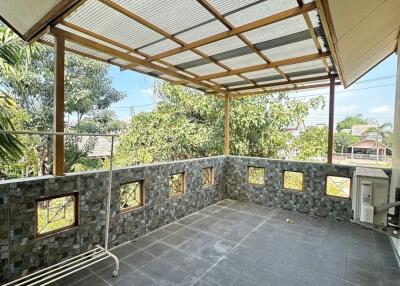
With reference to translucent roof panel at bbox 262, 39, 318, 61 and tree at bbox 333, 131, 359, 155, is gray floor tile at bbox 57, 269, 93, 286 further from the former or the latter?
tree at bbox 333, 131, 359, 155

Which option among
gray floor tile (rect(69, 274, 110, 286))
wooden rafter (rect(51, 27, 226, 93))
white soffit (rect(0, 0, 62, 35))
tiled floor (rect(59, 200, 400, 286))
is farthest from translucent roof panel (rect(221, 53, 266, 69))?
gray floor tile (rect(69, 274, 110, 286))

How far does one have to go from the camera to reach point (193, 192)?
4773mm

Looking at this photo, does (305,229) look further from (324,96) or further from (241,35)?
(324,96)

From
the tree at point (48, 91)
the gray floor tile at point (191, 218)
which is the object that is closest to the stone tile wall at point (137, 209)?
the gray floor tile at point (191, 218)

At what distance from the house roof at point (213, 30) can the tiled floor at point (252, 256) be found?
8.78 feet

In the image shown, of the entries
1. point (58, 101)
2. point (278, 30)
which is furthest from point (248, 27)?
point (58, 101)

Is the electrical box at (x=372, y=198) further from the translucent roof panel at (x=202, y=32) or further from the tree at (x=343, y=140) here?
the tree at (x=343, y=140)

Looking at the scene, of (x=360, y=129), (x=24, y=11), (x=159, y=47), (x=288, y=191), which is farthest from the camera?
(x=360, y=129)

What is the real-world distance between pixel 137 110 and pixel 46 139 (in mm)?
3332

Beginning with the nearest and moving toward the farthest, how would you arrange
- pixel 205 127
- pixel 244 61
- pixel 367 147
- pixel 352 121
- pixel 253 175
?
pixel 244 61, pixel 253 175, pixel 205 127, pixel 367 147, pixel 352 121

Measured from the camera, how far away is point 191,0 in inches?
81.3

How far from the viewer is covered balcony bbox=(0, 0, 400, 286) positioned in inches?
84.5

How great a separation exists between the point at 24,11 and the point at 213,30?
1855 mm

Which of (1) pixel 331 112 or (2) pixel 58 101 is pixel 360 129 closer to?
(1) pixel 331 112
